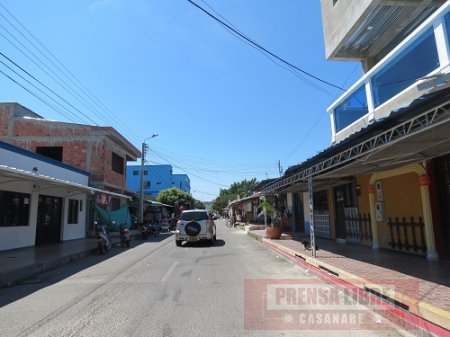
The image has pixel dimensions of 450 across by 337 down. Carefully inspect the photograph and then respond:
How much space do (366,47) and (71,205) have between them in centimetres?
1823

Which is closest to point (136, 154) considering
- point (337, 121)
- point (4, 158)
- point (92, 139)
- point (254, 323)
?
point (92, 139)

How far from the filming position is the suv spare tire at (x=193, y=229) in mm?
18719

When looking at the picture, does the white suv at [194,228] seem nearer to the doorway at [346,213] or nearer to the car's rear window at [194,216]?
the car's rear window at [194,216]

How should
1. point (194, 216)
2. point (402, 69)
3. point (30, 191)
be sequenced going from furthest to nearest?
point (194, 216)
point (30, 191)
point (402, 69)

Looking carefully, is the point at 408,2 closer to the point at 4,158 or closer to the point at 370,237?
the point at 370,237

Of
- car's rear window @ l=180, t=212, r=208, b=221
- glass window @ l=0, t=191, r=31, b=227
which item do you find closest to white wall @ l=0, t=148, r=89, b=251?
glass window @ l=0, t=191, r=31, b=227

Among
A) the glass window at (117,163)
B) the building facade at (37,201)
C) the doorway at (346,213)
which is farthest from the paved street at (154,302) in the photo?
the glass window at (117,163)

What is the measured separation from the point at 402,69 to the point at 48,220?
1769cm

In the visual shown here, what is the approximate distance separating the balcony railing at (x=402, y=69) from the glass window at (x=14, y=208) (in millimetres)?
14857

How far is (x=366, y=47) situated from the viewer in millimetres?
16625

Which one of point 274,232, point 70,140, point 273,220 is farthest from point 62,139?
point 274,232

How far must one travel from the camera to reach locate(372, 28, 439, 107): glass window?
1059 centimetres

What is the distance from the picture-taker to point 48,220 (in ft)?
63.8
